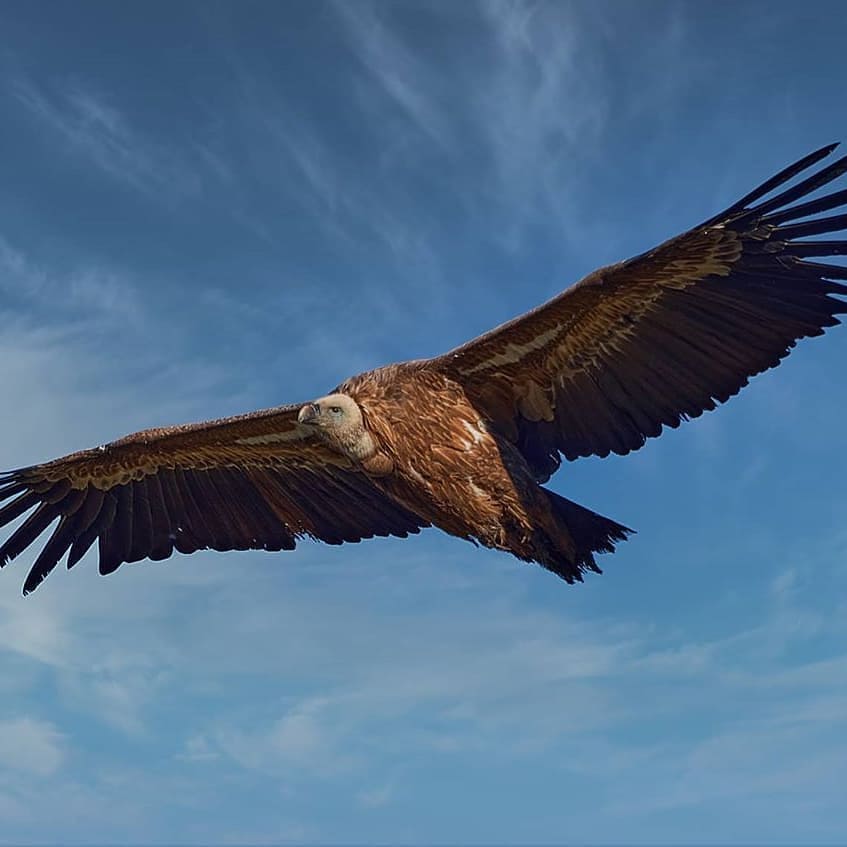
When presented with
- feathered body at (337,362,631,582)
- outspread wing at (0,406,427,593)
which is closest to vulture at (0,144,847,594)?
feathered body at (337,362,631,582)

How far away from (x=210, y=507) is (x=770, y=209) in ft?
19.8

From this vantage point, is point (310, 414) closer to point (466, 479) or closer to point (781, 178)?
point (466, 479)

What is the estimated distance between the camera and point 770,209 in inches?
314

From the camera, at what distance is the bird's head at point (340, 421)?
29.7ft

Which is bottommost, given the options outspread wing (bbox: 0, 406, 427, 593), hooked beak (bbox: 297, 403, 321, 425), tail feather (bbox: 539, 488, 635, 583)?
tail feather (bbox: 539, 488, 635, 583)

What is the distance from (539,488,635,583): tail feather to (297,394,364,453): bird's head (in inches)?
59.1

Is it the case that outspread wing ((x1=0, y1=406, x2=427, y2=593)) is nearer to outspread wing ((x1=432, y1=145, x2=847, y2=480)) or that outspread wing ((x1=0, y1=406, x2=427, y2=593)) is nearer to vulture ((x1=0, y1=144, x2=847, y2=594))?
vulture ((x1=0, y1=144, x2=847, y2=594))

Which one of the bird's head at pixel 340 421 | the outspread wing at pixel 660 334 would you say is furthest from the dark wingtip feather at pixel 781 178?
the bird's head at pixel 340 421

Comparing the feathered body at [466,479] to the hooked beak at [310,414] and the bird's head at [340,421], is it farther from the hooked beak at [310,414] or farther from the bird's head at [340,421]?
the hooked beak at [310,414]

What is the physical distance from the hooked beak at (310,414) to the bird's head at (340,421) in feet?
0.04

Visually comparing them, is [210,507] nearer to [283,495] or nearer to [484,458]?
[283,495]

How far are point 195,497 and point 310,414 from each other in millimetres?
2697

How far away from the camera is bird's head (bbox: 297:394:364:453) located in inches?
356

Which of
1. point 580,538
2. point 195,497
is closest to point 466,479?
point 580,538
